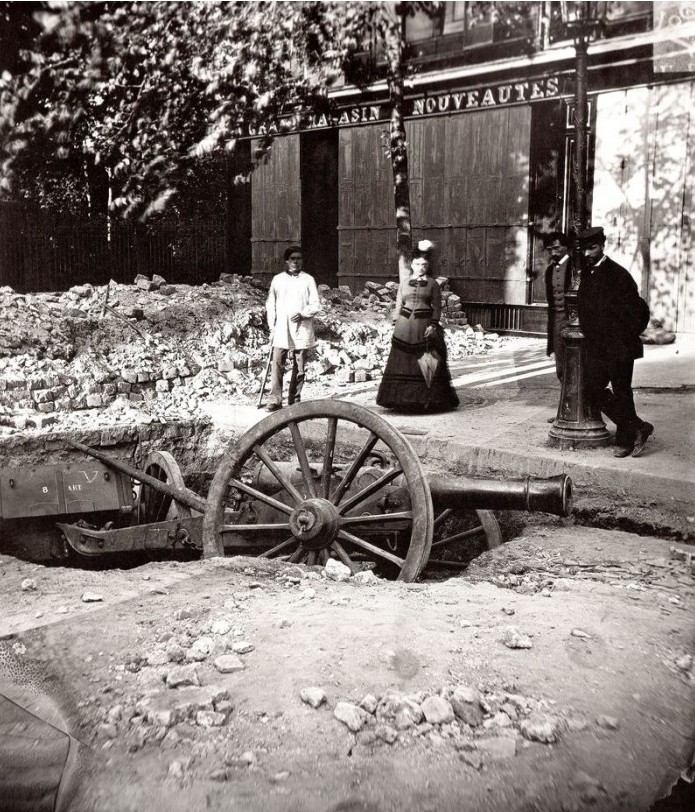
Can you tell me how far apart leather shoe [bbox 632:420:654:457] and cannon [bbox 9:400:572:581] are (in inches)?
39.9

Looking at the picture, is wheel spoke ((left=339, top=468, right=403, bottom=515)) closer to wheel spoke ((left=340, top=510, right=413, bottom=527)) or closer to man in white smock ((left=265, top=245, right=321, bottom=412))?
wheel spoke ((left=340, top=510, right=413, bottom=527))

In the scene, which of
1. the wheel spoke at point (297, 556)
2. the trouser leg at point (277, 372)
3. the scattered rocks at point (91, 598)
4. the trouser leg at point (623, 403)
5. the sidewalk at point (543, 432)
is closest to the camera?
the scattered rocks at point (91, 598)

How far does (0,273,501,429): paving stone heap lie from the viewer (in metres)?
6.42

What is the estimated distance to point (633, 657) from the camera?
2771 mm

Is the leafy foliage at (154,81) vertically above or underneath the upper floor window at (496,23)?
underneath

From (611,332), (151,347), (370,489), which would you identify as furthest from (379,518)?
(151,347)

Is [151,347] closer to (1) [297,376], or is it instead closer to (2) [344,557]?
(1) [297,376]

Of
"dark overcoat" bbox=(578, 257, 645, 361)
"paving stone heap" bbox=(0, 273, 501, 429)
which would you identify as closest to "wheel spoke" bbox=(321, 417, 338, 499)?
"dark overcoat" bbox=(578, 257, 645, 361)

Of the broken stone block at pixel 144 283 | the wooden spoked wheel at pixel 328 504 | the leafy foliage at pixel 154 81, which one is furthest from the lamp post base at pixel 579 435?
the broken stone block at pixel 144 283

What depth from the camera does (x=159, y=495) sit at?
489 centimetres

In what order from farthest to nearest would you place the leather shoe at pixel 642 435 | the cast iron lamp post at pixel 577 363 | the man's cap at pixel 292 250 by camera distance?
the man's cap at pixel 292 250
the cast iron lamp post at pixel 577 363
the leather shoe at pixel 642 435

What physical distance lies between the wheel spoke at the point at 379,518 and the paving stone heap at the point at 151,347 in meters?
2.81

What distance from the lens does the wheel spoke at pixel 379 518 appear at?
3561 millimetres

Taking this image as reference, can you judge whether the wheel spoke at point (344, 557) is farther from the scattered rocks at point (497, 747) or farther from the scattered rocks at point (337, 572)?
→ the scattered rocks at point (497, 747)
